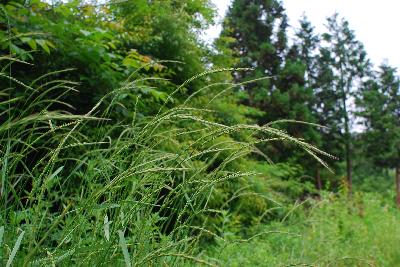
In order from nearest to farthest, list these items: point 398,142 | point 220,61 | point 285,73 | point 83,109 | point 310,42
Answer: point 83,109 → point 220,61 → point 285,73 → point 398,142 → point 310,42

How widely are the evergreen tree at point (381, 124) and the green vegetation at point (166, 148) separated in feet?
0.46

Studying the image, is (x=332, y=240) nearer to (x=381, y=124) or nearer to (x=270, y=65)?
(x=270, y=65)

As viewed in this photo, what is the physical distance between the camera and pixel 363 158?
2994 cm

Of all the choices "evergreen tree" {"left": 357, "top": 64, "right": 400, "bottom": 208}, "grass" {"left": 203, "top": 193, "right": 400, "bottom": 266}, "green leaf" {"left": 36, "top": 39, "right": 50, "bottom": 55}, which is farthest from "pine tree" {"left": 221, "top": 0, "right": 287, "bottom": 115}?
"green leaf" {"left": 36, "top": 39, "right": 50, "bottom": 55}

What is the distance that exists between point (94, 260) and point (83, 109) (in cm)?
272

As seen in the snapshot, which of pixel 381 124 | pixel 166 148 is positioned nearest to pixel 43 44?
pixel 166 148

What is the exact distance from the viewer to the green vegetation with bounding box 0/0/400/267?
3.96 feet

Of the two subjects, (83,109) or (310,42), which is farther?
(310,42)

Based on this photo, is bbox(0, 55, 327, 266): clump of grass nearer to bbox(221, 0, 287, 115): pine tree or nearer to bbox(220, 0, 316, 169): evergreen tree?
bbox(220, 0, 316, 169): evergreen tree

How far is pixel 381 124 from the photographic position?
2920 cm

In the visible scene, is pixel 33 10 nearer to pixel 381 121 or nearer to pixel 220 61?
pixel 220 61

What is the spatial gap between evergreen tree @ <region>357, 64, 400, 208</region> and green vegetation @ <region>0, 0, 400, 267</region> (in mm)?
141

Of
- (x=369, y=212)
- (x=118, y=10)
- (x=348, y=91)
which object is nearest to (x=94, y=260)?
(x=118, y=10)

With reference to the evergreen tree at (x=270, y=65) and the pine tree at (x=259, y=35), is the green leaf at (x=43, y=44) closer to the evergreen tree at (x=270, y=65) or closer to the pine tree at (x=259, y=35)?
the evergreen tree at (x=270, y=65)
